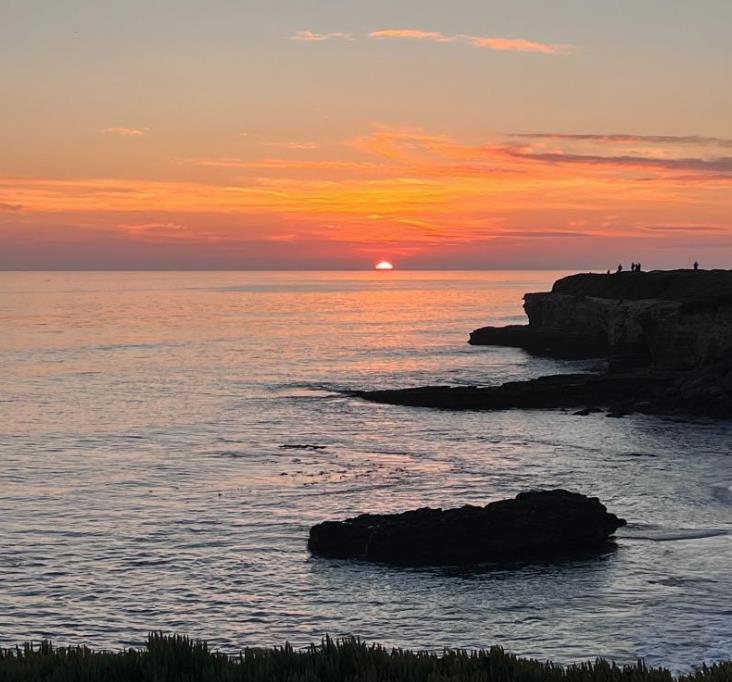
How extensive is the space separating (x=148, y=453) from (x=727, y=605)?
113ft

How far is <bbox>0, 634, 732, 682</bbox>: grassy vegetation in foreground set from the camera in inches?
622

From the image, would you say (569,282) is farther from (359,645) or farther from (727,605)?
(359,645)

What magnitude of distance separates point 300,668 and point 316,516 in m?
22.1

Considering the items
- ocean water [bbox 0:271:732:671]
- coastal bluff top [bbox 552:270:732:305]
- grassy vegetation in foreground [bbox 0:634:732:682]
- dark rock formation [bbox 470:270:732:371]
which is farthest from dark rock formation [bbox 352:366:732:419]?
grassy vegetation in foreground [bbox 0:634:732:682]

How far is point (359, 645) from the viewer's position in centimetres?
1691

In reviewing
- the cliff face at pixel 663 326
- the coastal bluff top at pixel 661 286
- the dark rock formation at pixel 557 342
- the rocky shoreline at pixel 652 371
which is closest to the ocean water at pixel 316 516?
the rocky shoreline at pixel 652 371

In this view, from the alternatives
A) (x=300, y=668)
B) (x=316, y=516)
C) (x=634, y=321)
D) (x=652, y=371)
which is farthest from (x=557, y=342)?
(x=300, y=668)

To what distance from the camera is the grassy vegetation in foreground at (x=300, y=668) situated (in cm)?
1580

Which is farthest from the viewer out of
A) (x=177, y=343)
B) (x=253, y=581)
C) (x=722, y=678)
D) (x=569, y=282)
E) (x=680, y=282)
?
(x=177, y=343)

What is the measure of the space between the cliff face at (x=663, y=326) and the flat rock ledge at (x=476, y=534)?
132 ft

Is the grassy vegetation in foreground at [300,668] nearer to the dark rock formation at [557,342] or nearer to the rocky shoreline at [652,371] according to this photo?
the rocky shoreline at [652,371]

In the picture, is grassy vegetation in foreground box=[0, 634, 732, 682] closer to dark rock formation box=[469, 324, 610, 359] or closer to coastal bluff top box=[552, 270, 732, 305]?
coastal bluff top box=[552, 270, 732, 305]

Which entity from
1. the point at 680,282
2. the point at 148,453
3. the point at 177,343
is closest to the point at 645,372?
the point at 680,282

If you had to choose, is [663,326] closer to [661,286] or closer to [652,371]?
[652,371]
